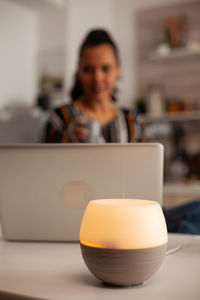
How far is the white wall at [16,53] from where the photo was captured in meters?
2.66

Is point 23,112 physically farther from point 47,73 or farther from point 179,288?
point 179,288

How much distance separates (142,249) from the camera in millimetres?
610

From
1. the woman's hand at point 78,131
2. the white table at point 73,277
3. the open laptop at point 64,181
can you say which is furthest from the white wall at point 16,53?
the white table at point 73,277

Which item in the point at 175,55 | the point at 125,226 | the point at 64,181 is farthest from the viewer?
the point at 175,55

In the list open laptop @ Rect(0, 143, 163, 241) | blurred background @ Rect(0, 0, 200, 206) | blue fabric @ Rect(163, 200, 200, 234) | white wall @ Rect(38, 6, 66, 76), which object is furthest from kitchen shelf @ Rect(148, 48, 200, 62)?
open laptop @ Rect(0, 143, 163, 241)

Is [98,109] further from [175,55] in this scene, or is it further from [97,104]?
[175,55]

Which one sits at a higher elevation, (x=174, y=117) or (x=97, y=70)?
(x=97, y=70)

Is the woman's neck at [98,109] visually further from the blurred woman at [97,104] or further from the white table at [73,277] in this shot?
the white table at [73,277]

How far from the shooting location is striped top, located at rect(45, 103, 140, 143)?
1.98m

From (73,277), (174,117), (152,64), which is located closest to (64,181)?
(73,277)

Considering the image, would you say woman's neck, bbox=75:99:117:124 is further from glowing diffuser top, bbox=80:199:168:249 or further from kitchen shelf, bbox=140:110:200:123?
kitchen shelf, bbox=140:110:200:123

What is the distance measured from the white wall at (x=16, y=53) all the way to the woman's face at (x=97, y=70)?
731 millimetres

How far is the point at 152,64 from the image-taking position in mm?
3994

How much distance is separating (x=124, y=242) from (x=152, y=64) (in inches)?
139
